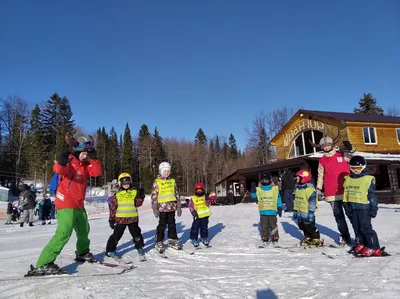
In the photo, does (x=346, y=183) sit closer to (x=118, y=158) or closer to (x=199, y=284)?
(x=199, y=284)

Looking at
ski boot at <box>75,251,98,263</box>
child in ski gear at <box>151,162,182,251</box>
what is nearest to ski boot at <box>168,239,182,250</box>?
child in ski gear at <box>151,162,182,251</box>

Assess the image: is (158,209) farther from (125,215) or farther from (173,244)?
(125,215)

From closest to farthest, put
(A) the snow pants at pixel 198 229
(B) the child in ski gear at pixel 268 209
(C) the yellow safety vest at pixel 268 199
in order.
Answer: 1. (B) the child in ski gear at pixel 268 209
2. (C) the yellow safety vest at pixel 268 199
3. (A) the snow pants at pixel 198 229

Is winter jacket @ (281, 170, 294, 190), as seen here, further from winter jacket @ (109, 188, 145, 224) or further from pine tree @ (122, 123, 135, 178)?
pine tree @ (122, 123, 135, 178)

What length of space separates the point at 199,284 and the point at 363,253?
3045 millimetres

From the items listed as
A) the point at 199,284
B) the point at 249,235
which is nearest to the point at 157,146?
the point at 249,235

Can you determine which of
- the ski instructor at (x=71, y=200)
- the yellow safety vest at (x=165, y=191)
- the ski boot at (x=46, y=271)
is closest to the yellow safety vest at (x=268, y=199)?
the yellow safety vest at (x=165, y=191)

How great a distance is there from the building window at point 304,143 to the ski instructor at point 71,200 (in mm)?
25131

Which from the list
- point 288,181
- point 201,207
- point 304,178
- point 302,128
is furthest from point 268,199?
point 302,128

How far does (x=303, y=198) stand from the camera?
6531 mm

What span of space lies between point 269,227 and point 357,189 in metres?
2.14

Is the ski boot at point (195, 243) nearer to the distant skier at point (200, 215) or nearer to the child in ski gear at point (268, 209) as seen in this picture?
the distant skier at point (200, 215)

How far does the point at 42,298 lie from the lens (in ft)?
11.3

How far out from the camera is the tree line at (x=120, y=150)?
45.2 m
